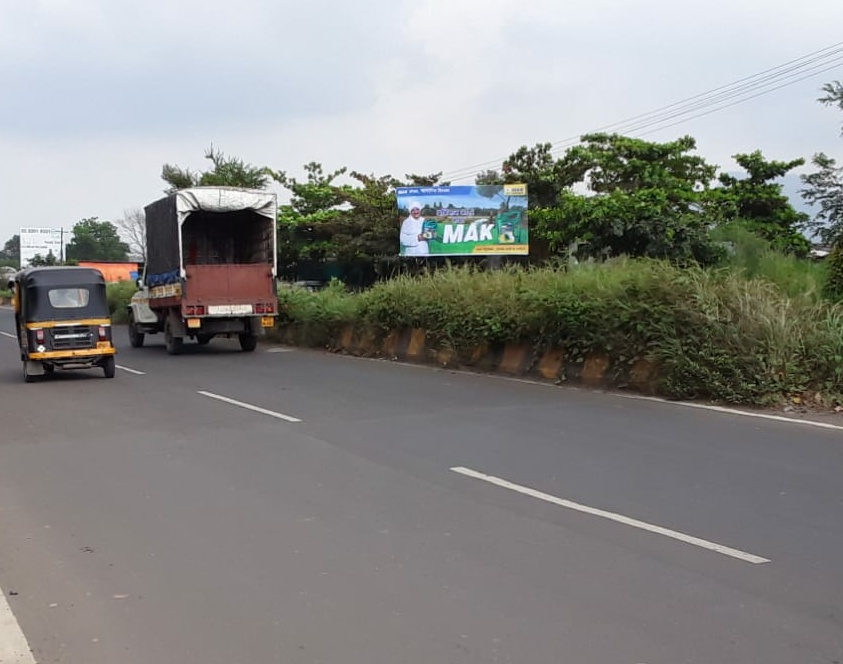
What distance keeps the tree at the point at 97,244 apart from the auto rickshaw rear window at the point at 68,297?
90.9m

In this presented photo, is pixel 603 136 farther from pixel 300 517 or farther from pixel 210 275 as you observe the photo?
pixel 300 517

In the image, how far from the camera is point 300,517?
636 cm

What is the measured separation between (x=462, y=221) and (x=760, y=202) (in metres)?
11.2

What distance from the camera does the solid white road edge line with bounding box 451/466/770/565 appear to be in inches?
214

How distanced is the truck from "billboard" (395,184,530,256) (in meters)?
11.2

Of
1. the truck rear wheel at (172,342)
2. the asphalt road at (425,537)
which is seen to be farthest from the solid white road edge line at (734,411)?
A: the truck rear wheel at (172,342)

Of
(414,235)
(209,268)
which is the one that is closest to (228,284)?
(209,268)

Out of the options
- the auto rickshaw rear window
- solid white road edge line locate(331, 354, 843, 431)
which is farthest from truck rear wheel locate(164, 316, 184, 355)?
the auto rickshaw rear window

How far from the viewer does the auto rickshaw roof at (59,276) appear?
51.0 ft

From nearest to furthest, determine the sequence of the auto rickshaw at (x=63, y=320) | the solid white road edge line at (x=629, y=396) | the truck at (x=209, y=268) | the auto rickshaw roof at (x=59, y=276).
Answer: the solid white road edge line at (x=629, y=396)
the auto rickshaw at (x=63, y=320)
the auto rickshaw roof at (x=59, y=276)
the truck at (x=209, y=268)

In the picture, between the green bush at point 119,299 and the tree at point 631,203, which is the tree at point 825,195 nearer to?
the tree at point 631,203

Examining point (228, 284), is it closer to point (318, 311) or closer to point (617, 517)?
point (318, 311)

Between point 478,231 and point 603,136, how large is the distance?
24.6 ft

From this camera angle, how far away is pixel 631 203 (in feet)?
94.6
